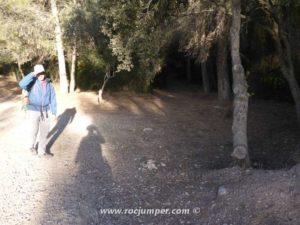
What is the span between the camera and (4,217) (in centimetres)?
628

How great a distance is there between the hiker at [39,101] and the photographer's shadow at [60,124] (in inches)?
35.0

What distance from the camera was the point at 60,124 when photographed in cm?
1291

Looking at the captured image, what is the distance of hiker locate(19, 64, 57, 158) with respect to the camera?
869 centimetres

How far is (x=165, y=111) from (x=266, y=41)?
5485 mm

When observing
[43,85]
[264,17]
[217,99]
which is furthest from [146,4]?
[217,99]

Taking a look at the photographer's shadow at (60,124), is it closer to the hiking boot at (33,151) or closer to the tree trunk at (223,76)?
the hiking boot at (33,151)

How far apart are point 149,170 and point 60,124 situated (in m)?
5.01

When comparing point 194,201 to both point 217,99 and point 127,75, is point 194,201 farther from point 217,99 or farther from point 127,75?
point 127,75

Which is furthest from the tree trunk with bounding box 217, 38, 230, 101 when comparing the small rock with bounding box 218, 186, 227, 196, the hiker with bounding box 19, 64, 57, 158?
A: the small rock with bounding box 218, 186, 227, 196

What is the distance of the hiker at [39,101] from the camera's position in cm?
869

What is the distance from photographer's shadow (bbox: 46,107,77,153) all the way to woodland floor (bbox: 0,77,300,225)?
3 cm
